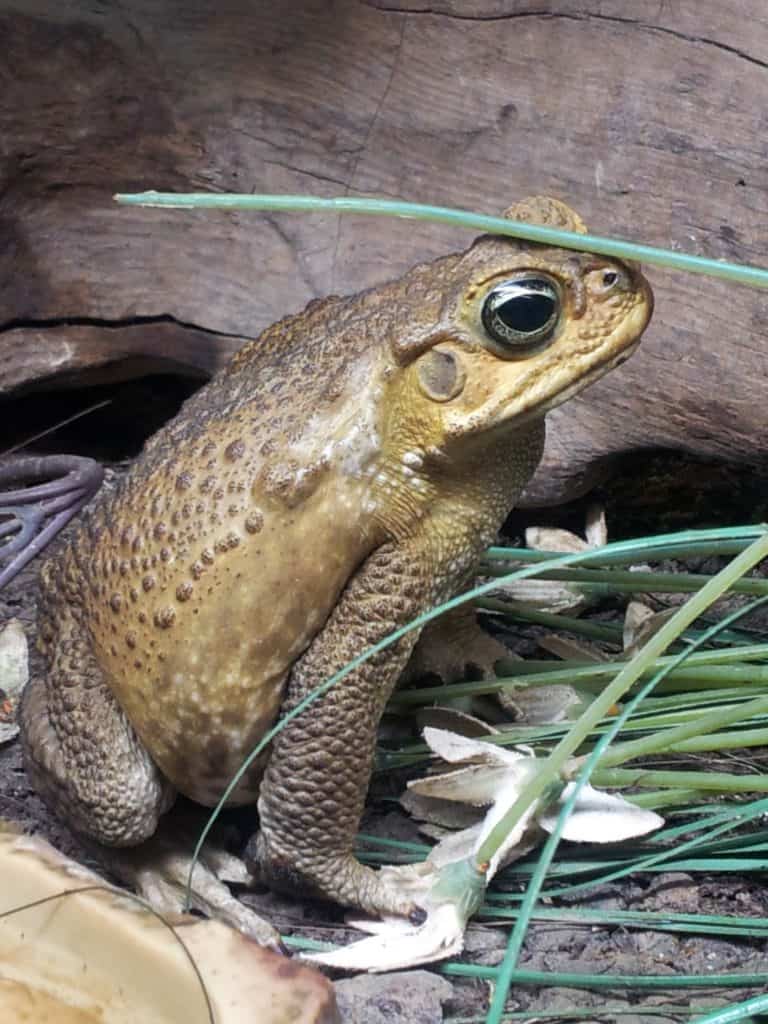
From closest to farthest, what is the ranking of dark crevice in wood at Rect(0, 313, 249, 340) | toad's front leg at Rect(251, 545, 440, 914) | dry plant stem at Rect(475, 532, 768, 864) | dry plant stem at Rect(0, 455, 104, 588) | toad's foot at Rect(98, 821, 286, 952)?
dry plant stem at Rect(475, 532, 768, 864), toad's front leg at Rect(251, 545, 440, 914), toad's foot at Rect(98, 821, 286, 952), dry plant stem at Rect(0, 455, 104, 588), dark crevice in wood at Rect(0, 313, 249, 340)

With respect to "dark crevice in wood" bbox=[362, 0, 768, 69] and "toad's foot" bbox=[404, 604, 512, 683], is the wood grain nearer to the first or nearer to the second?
"dark crevice in wood" bbox=[362, 0, 768, 69]

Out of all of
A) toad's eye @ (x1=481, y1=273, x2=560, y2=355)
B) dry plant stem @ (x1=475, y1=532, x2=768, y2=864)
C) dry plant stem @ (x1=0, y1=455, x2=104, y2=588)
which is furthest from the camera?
dry plant stem @ (x1=0, y1=455, x2=104, y2=588)

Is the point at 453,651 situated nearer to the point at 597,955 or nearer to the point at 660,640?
the point at 597,955

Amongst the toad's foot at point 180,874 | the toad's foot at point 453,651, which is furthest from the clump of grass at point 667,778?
the toad's foot at point 180,874

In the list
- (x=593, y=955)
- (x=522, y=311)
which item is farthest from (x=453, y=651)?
(x=522, y=311)

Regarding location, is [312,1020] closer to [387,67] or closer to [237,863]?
[237,863]

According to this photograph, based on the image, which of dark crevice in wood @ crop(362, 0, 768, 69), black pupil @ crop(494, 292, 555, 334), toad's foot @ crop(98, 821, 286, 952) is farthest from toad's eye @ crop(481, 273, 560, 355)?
toad's foot @ crop(98, 821, 286, 952)

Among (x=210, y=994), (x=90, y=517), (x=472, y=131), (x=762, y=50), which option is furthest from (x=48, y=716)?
(x=762, y=50)
